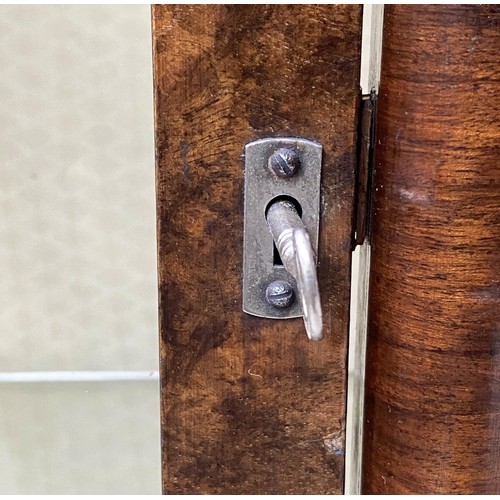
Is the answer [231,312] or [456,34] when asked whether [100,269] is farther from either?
[456,34]

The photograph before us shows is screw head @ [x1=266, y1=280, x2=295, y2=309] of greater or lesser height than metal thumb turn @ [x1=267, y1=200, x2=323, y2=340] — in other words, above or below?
below

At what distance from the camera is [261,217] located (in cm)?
51

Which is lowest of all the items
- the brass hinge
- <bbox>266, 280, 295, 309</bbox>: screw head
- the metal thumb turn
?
<bbox>266, 280, 295, 309</bbox>: screw head

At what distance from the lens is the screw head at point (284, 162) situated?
0.49m

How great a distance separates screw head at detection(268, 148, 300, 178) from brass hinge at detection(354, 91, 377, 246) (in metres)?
0.04

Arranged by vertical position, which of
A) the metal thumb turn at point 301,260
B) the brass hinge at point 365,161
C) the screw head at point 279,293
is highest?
the brass hinge at point 365,161

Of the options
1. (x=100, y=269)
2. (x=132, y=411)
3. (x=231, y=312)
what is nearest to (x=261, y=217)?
(x=231, y=312)

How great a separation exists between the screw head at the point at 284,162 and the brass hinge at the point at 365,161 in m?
Result: 0.04

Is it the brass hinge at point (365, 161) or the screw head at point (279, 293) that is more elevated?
the brass hinge at point (365, 161)

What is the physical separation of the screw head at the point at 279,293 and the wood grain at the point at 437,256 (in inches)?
2.0

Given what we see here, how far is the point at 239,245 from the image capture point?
0.51 metres

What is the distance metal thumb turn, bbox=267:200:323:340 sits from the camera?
43 centimetres

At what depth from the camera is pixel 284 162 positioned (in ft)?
1.62

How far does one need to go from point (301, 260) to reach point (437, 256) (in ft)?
0.31
